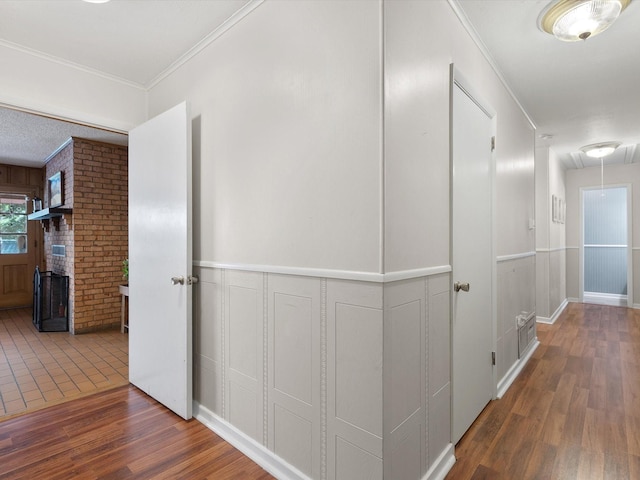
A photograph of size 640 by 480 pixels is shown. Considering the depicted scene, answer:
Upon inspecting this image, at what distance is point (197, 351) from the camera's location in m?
2.27

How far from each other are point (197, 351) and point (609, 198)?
7774 millimetres

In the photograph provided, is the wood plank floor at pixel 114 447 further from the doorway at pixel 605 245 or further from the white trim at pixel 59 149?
the doorway at pixel 605 245

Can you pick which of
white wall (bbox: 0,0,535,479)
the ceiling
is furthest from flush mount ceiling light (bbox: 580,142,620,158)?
white wall (bbox: 0,0,535,479)

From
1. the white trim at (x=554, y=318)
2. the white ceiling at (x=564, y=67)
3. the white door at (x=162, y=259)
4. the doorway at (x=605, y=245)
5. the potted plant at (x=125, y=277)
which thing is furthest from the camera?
the doorway at (x=605, y=245)

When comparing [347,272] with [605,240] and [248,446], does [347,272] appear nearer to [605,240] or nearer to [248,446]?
[248,446]

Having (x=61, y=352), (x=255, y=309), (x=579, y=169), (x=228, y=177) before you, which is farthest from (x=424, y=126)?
(x=579, y=169)

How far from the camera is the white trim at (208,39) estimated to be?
1.85 meters

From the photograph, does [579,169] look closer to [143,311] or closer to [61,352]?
[143,311]

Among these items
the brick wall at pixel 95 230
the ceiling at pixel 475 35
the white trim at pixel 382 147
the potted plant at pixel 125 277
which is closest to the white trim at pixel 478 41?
the ceiling at pixel 475 35

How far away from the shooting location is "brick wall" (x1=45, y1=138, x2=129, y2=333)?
4.27 metres

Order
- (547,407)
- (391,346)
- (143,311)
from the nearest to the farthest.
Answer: (391,346) → (547,407) → (143,311)

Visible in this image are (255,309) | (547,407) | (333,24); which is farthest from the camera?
(547,407)

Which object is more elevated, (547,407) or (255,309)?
(255,309)

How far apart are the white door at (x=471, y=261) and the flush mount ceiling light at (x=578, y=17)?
55 cm
